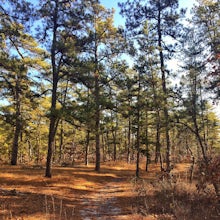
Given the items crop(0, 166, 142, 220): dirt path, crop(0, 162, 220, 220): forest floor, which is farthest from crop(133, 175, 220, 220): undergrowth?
crop(0, 166, 142, 220): dirt path

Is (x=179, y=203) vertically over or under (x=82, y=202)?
over

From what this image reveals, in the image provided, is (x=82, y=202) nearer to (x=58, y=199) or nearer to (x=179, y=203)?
(x=58, y=199)

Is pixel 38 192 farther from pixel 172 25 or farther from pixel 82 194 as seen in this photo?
pixel 172 25

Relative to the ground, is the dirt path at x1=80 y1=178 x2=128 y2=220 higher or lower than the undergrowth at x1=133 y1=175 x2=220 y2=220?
lower

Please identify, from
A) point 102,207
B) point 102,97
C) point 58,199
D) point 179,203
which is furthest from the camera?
point 102,97

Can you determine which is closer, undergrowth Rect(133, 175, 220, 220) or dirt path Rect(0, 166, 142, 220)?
undergrowth Rect(133, 175, 220, 220)

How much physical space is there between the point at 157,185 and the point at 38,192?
18.3ft

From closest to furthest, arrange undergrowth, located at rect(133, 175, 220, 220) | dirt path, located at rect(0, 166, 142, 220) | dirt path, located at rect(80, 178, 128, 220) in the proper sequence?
undergrowth, located at rect(133, 175, 220, 220) → dirt path, located at rect(0, 166, 142, 220) → dirt path, located at rect(80, 178, 128, 220)

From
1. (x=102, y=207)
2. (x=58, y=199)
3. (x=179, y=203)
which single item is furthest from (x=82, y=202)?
(x=179, y=203)

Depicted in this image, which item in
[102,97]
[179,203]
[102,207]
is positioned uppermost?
[102,97]

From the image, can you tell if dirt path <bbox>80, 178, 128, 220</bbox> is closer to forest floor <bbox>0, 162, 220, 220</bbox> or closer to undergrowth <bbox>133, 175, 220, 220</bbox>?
forest floor <bbox>0, 162, 220, 220</bbox>

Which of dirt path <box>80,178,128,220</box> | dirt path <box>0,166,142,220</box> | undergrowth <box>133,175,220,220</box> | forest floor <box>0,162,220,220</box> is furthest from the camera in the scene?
dirt path <box>80,178,128,220</box>

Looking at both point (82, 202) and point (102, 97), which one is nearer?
point (82, 202)

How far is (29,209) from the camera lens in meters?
8.85
